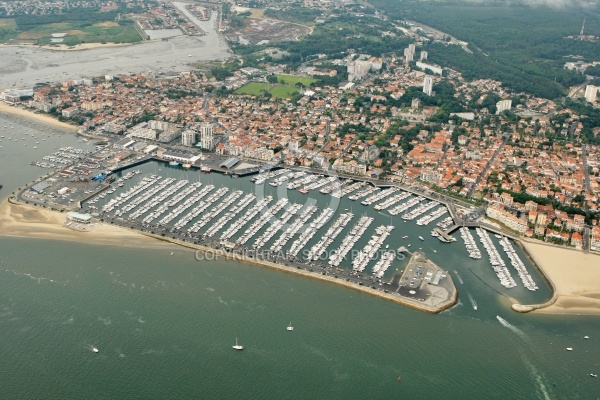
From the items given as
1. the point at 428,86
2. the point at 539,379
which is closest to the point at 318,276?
the point at 539,379

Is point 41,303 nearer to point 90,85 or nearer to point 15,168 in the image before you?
point 15,168

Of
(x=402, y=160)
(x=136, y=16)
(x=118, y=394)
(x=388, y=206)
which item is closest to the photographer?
(x=118, y=394)

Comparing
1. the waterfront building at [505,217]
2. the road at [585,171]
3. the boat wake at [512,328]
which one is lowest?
the boat wake at [512,328]

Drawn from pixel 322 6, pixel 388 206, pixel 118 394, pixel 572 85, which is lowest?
pixel 118 394

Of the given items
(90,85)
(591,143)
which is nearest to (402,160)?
(591,143)

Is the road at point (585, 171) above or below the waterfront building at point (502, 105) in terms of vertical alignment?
below

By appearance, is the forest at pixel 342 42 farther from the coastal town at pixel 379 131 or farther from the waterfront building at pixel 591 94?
the waterfront building at pixel 591 94

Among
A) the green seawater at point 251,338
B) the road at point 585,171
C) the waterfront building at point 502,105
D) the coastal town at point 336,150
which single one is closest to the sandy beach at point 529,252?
the green seawater at point 251,338
